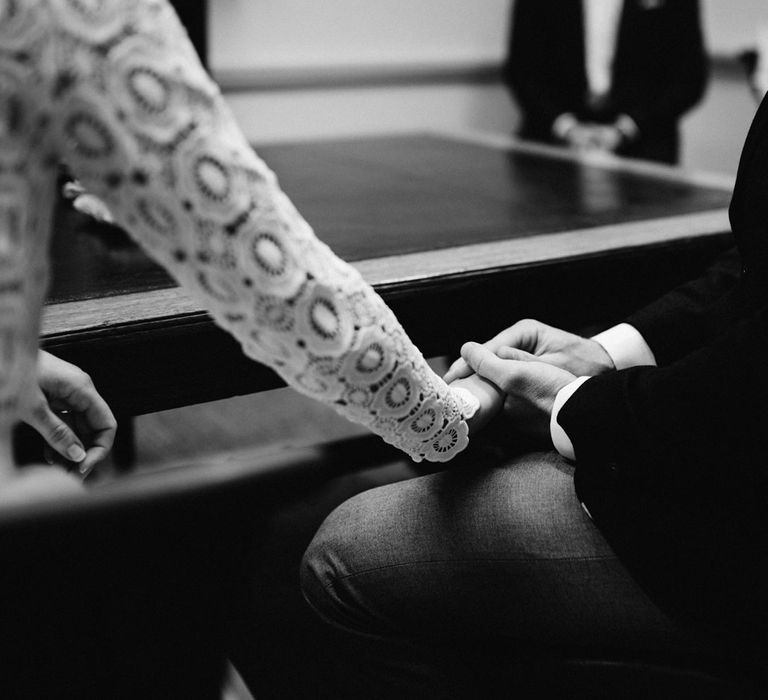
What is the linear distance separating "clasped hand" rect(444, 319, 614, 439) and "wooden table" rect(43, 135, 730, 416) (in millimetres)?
87

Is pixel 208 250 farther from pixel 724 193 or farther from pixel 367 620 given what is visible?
pixel 724 193

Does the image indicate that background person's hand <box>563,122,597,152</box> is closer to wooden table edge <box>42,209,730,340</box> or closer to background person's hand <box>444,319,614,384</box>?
wooden table edge <box>42,209,730,340</box>

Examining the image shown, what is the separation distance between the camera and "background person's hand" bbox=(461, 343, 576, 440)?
0.93 m

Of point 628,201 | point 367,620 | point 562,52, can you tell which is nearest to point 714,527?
point 367,620

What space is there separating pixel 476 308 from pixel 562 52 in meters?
2.38

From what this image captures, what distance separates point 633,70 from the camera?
10.2ft

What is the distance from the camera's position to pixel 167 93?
485 millimetres

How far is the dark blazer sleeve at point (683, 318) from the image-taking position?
1.09 metres

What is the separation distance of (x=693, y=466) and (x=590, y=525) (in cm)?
14

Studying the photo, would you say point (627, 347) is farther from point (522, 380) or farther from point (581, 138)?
point (581, 138)

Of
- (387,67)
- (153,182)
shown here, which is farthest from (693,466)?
(387,67)

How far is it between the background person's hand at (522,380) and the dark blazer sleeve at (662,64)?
233 cm

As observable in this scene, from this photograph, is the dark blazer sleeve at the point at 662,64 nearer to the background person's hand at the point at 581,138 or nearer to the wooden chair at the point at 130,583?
the background person's hand at the point at 581,138

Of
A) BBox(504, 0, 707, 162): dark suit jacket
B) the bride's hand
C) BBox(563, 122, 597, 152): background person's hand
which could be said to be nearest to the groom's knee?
the bride's hand
